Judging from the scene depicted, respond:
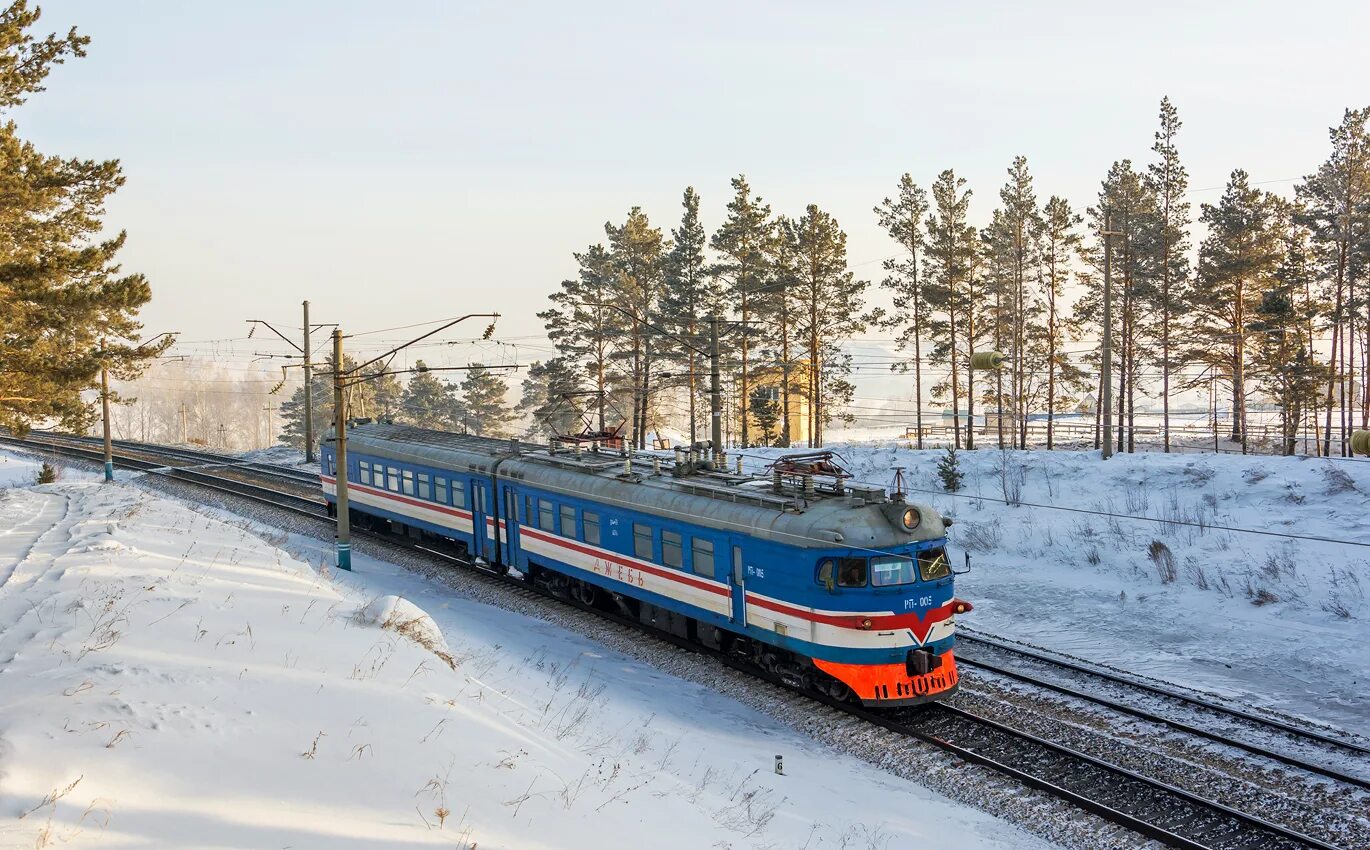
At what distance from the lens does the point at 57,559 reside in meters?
16.2

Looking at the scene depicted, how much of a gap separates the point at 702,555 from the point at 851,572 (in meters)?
3.37

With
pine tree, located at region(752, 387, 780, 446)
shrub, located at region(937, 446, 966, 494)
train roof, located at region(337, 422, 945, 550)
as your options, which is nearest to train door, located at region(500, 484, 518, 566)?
train roof, located at region(337, 422, 945, 550)

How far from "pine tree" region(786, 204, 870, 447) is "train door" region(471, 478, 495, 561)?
24.0 metres

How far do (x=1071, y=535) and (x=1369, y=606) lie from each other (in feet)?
25.5

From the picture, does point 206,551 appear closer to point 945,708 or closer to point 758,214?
point 945,708

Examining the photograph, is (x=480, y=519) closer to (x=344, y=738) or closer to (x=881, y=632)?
(x=881, y=632)

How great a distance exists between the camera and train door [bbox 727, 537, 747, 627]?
16.1 m

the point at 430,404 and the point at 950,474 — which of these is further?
the point at 430,404

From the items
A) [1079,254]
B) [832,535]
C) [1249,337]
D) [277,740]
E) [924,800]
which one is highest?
[1079,254]

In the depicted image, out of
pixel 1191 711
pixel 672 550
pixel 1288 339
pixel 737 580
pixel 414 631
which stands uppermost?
pixel 1288 339

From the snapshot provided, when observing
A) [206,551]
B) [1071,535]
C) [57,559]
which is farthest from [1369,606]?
[57,559]

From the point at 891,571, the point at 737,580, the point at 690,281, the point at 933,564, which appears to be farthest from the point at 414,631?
the point at 690,281

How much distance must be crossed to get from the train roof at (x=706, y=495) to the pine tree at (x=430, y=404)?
5162 cm

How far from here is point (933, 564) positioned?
15.2m
